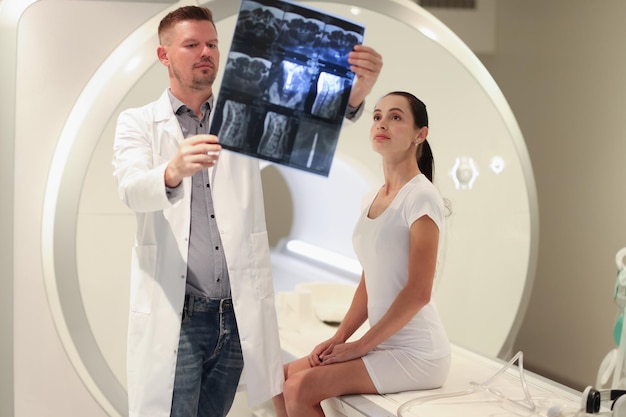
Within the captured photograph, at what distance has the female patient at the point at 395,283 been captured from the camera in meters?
2.22

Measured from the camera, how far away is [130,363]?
2.06 meters

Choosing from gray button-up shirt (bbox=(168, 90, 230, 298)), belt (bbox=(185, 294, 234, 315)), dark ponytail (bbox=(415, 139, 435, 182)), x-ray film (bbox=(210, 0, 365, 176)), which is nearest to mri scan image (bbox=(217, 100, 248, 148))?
x-ray film (bbox=(210, 0, 365, 176))

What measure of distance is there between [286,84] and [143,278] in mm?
597

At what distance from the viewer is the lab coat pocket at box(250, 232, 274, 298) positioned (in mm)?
2062

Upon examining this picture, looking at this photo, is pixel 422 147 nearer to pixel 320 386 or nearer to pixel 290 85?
pixel 290 85

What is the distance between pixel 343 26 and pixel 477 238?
1288 millimetres

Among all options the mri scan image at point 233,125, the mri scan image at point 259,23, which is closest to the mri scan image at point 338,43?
the mri scan image at point 259,23

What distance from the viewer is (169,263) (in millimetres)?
1998

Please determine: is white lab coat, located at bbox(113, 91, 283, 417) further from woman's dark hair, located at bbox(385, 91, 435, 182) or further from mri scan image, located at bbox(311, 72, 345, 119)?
woman's dark hair, located at bbox(385, 91, 435, 182)

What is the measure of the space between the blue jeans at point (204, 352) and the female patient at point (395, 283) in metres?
0.26

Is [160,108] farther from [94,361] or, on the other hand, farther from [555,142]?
[555,142]

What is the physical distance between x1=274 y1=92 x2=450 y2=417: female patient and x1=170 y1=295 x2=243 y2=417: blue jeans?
0.26 m

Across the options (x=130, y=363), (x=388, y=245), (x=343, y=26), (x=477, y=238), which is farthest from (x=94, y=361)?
(x=477, y=238)

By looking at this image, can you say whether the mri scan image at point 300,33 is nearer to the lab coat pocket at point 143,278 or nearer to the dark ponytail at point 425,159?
the dark ponytail at point 425,159
